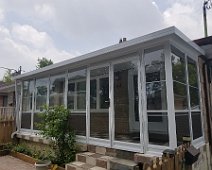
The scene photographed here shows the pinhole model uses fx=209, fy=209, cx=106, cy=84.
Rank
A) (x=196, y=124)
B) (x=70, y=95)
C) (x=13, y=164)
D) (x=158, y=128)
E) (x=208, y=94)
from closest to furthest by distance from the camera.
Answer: (x=158, y=128) → (x=196, y=124) → (x=208, y=94) → (x=70, y=95) → (x=13, y=164)

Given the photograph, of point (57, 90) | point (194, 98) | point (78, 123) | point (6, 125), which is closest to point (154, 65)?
point (194, 98)

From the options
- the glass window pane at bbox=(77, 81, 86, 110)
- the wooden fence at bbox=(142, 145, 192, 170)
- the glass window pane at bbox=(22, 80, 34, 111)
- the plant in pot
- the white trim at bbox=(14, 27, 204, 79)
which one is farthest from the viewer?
the glass window pane at bbox=(22, 80, 34, 111)

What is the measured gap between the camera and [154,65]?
4.94 m

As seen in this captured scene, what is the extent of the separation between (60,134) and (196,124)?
400 centimetres

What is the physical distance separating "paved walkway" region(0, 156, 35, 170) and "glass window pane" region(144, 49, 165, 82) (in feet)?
16.7

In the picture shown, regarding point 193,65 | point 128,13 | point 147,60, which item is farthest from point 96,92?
point 128,13

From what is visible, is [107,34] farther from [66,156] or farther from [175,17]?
[66,156]

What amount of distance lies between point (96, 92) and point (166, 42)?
2630mm

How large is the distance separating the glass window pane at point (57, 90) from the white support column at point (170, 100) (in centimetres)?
432

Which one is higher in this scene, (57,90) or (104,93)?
(57,90)

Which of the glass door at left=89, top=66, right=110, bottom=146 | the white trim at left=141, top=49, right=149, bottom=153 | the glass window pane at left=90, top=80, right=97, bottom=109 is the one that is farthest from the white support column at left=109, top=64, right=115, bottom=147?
the white trim at left=141, top=49, right=149, bottom=153

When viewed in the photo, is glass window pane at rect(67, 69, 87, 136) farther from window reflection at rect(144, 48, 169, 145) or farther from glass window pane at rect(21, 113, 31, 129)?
glass window pane at rect(21, 113, 31, 129)

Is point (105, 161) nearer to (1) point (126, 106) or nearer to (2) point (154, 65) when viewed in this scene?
(1) point (126, 106)

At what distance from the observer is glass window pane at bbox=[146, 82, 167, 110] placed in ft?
15.4
